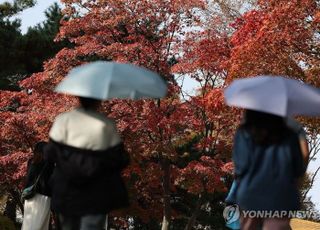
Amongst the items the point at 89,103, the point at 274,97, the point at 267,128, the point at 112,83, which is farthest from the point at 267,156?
the point at 89,103

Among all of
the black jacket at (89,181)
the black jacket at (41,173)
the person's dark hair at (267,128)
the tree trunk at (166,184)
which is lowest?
the tree trunk at (166,184)

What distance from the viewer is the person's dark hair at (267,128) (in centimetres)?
387

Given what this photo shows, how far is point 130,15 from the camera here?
549 inches

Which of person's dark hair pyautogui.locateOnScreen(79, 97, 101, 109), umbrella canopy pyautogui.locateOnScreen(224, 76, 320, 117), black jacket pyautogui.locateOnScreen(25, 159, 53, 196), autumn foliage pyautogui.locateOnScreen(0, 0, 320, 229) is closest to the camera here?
umbrella canopy pyautogui.locateOnScreen(224, 76, 320, 117)

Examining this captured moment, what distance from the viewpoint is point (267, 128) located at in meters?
3.87

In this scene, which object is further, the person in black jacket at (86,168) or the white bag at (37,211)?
the white bag at (37,211)

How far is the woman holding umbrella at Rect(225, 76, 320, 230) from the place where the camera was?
150 inches

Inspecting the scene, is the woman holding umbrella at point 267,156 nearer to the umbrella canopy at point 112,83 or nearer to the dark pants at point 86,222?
the umbrella canopy at point 112,83

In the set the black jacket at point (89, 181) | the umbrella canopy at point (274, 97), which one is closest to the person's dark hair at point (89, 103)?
the black jacket at point (89, 181)

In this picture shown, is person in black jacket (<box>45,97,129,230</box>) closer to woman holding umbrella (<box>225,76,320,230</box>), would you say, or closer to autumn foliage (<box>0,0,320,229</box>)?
woman holding umbrella (<box>225,76,320,230</box>)

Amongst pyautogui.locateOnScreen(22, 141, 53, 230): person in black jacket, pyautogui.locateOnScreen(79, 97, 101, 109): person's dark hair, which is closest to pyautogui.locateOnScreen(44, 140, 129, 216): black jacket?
pyautogui.locateOnScreen(79, 97, 101, 109): person's dark hair

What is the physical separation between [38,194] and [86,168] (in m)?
3.21

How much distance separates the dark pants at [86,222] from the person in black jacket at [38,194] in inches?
99.8

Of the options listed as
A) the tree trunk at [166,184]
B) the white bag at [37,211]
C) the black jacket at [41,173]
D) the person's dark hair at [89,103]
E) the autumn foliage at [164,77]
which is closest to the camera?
the person's dark hair at [89,103]
